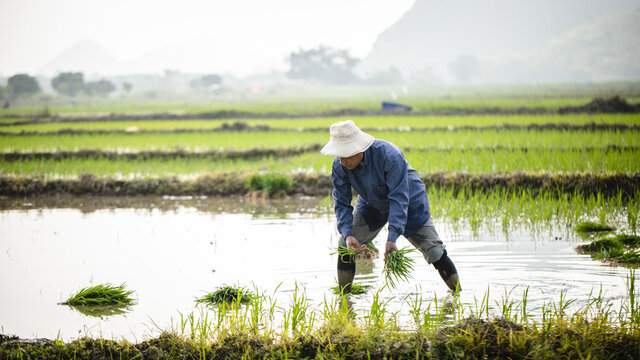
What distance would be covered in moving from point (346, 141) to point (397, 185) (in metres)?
0.37

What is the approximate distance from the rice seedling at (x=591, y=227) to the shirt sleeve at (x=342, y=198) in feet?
9.43

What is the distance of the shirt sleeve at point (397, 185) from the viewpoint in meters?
3.10

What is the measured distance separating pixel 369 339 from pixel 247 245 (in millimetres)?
2865

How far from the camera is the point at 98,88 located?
58688 mm

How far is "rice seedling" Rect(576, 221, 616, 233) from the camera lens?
5242 mm

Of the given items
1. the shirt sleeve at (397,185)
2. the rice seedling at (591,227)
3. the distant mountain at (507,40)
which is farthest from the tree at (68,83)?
the distant mountain at (507,40)

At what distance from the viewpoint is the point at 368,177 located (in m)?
3.22

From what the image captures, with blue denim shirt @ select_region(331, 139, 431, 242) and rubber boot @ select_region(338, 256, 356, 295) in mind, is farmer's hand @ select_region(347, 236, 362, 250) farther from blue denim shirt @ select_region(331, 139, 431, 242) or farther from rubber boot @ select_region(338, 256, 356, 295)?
rubber boot @ select_region(338, 256, 356, 295)

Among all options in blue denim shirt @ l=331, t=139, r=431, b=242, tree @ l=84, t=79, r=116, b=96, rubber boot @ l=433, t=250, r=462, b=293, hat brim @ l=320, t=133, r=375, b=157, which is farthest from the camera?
tree @ l=84, t=79, r=116, b=96

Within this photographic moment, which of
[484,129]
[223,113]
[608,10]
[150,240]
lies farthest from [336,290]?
[608,10]

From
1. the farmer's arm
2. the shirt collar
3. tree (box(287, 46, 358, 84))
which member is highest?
tree (box(287, 46, 358, 84))

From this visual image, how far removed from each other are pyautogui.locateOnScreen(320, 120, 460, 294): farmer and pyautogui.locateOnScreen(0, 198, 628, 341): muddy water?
14.8 inches

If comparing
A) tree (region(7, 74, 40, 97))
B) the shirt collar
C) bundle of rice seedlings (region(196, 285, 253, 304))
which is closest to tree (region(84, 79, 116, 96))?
tree (region(7, 74, 40, 97))

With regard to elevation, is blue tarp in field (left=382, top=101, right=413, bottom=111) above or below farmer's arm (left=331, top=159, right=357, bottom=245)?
above
